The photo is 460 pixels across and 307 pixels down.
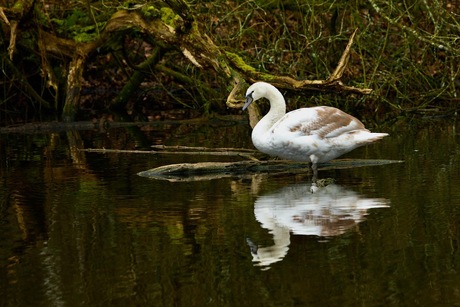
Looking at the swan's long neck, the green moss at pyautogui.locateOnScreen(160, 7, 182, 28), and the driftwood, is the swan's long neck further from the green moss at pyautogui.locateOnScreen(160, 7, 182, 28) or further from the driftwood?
the green moss at pyautogui.locateOnScreen(160, 7, 182, 28)

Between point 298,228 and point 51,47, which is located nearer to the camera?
point 298,228

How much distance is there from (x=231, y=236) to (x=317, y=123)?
349 centimetres

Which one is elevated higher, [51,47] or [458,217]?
[51,47]

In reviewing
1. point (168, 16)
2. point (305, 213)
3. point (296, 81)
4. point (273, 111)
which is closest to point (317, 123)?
point (273, 111)

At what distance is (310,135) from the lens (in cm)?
1132

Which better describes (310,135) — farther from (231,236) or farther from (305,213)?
(231,236)

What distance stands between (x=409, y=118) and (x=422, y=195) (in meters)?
8.69

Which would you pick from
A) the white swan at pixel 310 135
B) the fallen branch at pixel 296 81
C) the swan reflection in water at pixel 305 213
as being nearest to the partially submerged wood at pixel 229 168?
the white swan at pixel 310 135

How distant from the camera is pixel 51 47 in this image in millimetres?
18719

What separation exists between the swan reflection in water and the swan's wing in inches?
29.1

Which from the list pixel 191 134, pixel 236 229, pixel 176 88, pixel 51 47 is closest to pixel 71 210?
pixel 236 229

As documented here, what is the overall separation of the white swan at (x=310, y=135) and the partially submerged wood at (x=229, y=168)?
1.65 ft

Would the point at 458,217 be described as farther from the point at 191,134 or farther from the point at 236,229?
the point at 191,134

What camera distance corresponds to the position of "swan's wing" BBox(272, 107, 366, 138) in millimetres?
11328
